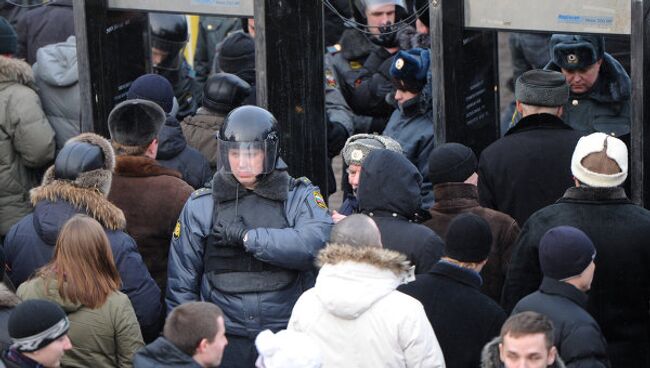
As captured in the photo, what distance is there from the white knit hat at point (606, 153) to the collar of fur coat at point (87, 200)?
215 centimetres

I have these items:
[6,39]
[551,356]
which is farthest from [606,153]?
[6,39]

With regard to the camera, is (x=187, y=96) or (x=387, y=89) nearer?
(x=387, y=89)

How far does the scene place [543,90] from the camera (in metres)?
6.86

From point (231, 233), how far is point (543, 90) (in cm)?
192

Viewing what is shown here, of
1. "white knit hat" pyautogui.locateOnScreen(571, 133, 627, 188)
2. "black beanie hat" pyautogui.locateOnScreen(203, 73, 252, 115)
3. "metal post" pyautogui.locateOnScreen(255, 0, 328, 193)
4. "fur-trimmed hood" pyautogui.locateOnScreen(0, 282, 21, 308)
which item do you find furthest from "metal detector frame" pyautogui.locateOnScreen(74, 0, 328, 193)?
"fur-trimmed hood" pyautogui.locateOnScreen(0, 282, 21, 308)

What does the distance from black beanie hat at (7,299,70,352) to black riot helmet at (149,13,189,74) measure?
16.0ft

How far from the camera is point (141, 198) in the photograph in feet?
22.1

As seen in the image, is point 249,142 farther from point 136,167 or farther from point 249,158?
point 136,167

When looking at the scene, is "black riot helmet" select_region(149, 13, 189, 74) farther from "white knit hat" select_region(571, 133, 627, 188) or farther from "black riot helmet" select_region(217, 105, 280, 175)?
"white knit hat" select_region(571, 133, 627, 188)

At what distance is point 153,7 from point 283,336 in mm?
3638

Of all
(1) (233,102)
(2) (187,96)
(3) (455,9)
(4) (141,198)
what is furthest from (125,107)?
(2) (187,96)

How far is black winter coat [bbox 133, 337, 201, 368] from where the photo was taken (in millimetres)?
4957

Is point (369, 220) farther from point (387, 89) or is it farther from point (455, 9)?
point (387, 89)

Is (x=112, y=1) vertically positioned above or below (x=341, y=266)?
above
